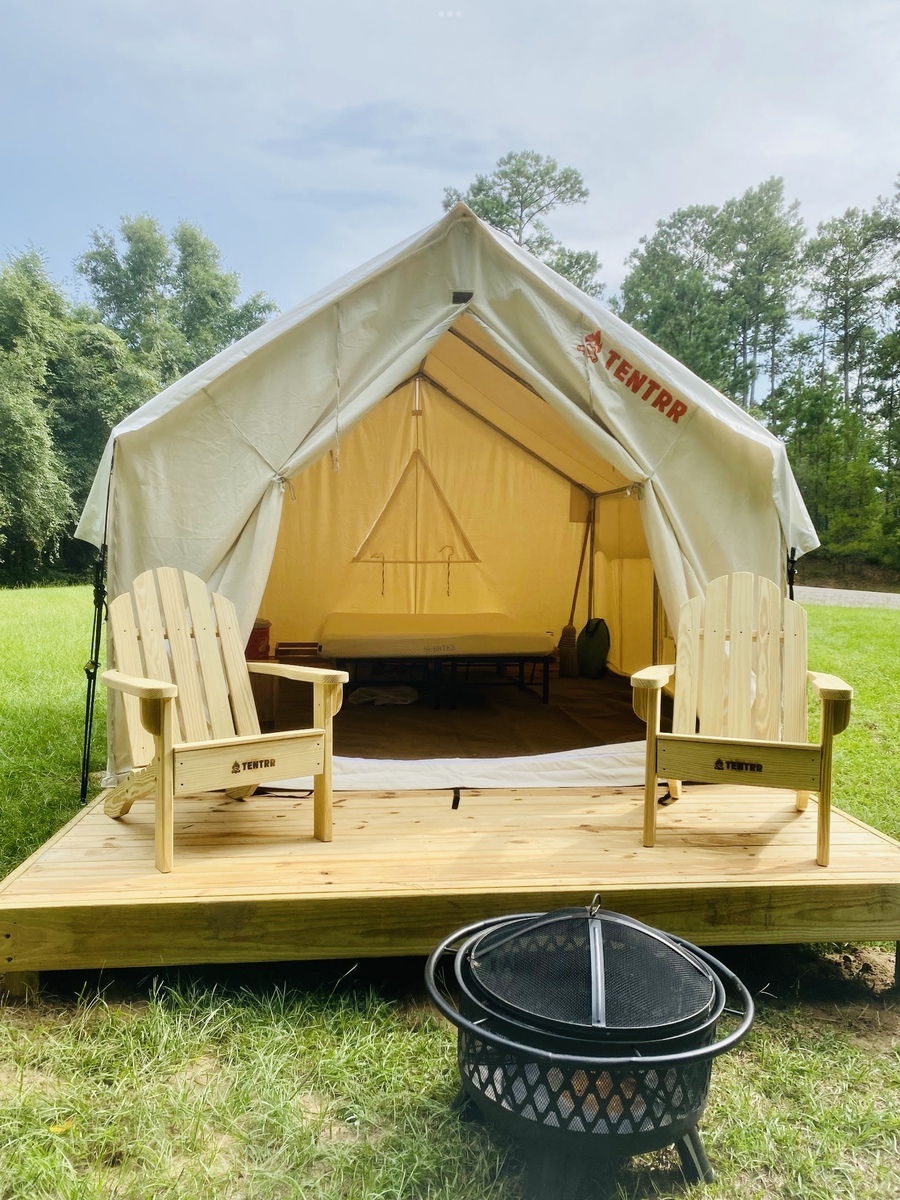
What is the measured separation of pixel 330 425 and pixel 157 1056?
2.45 meters

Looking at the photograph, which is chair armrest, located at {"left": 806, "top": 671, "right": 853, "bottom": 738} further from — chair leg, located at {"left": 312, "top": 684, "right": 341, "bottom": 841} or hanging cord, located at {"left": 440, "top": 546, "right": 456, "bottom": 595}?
hanging cord, located at {"left": 440, "top": 546, "right": 456, "bottom": 595}

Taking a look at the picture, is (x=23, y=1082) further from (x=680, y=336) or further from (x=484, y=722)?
(x=680, y=336)

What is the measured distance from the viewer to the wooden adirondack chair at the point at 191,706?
8.50ft

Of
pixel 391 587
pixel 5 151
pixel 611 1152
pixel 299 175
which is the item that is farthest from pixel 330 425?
pixel 5 151

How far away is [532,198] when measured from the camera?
913 inches

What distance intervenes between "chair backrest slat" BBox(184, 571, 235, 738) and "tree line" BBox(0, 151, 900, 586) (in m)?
17.6

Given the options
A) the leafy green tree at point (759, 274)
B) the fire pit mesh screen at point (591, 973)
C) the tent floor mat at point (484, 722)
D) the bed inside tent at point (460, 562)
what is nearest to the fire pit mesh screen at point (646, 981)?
the fire pit mesh screen at point (591, 973)

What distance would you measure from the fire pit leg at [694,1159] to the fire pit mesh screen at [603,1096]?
7.3 inches

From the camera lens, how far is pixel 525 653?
5.63m

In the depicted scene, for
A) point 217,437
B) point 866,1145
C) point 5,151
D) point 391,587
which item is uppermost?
point 5,151

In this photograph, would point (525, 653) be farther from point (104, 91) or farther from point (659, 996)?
point (104, 91)

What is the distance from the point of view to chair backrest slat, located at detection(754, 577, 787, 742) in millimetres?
3205

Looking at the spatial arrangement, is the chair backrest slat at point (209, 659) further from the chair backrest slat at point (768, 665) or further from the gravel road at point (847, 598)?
the gravel road at point (847, 598)

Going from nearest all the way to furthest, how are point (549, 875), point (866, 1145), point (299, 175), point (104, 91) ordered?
1. point (866, 1145)
2. point (549, 875)
3. point (104, 91)
4. point (299, 175)
